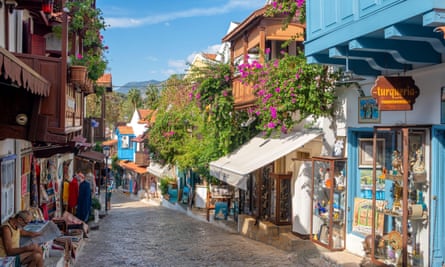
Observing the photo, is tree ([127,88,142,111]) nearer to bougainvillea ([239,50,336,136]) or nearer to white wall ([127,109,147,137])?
white wall ([127,109,147,137])

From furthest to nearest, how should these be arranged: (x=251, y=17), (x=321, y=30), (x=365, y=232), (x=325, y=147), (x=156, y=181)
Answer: (x=156, y=181)
(x=251, y=17)
(x=325, y=147)
(x=365, y=232)
(x=321, y=30)

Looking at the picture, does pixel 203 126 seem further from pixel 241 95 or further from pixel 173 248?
pixel 173 248

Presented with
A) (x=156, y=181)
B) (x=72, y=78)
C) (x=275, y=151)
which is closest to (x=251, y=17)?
(x=275, y=151)

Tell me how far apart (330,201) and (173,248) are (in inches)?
180

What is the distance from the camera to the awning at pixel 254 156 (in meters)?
11.8

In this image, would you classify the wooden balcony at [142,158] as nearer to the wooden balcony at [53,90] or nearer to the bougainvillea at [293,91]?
the bougainvillea at [293,91]

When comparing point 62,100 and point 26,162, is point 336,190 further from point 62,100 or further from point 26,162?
point 26,162

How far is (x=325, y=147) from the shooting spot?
1116cm

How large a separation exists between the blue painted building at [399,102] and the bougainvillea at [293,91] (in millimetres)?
1315

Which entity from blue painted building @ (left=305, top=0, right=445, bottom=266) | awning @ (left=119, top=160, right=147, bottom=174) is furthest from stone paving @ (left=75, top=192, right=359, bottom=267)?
awning @ (left=119, top=160, right=147, bottom=174)

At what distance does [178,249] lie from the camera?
12.8 m

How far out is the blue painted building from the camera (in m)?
6.90

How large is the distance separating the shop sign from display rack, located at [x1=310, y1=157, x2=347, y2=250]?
2.81 metres

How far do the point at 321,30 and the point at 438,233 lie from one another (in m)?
3.70
